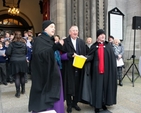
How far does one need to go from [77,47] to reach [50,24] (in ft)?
4.06

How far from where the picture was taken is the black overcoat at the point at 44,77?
9.42 ft

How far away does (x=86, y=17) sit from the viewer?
26.9 ft

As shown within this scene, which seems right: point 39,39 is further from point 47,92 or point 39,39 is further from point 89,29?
point 89,29

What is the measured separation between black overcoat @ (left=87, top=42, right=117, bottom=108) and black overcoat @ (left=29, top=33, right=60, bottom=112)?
4.35ft

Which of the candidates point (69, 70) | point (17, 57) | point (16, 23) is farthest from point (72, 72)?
point (16, 23)

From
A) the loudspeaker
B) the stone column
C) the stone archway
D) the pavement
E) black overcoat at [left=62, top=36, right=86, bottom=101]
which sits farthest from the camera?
the stone archway

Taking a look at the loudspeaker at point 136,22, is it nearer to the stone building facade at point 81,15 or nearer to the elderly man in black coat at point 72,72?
the stone building facade at point 81,15

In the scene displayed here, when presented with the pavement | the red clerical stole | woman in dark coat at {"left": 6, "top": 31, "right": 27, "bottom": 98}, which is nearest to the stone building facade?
woman in dark coat at {"left": 6, "top": 31, "right": 27, "bottom": 98}

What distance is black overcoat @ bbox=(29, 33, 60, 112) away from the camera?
2.87 metres

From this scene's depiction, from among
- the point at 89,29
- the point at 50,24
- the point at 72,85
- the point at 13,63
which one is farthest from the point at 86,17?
the point at 50,24

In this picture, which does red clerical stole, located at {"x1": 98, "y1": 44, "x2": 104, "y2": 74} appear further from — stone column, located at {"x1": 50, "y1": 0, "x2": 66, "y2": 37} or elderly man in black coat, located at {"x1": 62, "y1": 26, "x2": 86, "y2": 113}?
stone column, located at {"x1": 50, "y1": 0, "x2": 66, "y2": 37}

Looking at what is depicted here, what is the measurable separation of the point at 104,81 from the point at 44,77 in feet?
5.36

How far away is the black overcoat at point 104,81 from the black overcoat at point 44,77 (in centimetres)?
133

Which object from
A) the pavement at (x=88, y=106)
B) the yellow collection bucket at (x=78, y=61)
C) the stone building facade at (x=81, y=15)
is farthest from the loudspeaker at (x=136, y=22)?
the yellow collection bucket at (x=78, y=61)
